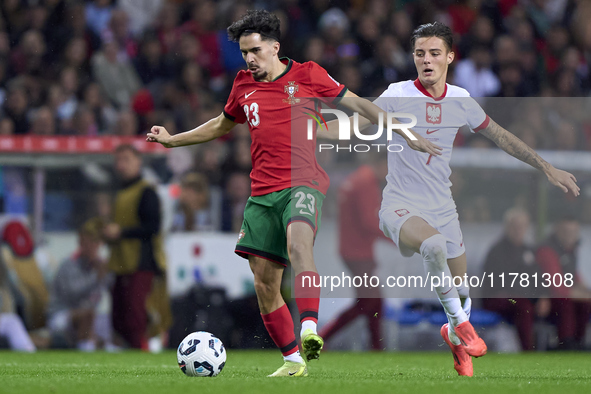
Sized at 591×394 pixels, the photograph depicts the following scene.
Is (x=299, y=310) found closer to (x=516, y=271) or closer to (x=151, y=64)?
(x=516, y=271)

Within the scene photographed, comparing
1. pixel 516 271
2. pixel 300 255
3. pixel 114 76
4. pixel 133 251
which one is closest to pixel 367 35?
pixel 114 76

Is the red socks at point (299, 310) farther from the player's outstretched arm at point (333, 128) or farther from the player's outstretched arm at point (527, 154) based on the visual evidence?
the player's outstretched arm at point (527, 154)

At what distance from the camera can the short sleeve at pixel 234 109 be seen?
5.91 m

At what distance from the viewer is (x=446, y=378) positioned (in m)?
5.60

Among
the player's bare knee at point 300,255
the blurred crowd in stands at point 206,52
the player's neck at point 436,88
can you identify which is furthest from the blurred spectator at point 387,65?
the player's bare knee at point 300,255

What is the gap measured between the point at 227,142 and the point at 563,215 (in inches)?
139

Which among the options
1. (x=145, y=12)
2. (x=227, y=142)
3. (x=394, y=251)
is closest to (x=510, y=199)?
(x=394, y=251)

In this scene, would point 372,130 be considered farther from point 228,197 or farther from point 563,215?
point 228,197

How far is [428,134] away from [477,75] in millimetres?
5333

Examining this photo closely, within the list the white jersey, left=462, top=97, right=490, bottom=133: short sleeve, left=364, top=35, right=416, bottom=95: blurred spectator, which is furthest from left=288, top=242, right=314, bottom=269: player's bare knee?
left=364, top=35, right=416, bottom=95: blurred spectator

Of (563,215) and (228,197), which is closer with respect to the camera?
(563,215)

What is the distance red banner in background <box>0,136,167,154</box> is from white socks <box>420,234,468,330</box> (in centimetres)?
428

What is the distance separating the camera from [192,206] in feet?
30.1

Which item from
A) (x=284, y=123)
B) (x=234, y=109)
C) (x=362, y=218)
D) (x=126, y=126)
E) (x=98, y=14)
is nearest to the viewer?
(x=284, y=123)
